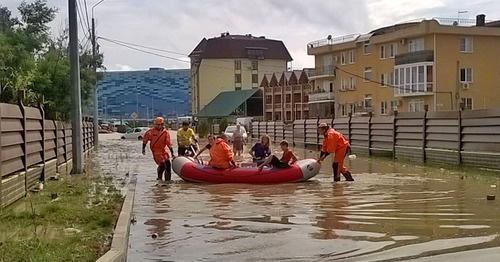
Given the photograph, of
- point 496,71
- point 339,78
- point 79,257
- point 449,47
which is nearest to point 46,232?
point 79,257

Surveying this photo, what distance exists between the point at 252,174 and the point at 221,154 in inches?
38.4

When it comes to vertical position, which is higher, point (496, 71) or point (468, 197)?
point (496, 71)

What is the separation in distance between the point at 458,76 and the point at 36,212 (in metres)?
49.1

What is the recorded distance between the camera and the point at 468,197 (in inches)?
500

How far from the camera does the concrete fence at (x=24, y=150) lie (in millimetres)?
10758

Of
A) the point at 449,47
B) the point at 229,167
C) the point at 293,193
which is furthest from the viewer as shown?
the point at 449,47

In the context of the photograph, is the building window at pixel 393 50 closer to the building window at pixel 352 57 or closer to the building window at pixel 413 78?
the building window at pixel 413 78

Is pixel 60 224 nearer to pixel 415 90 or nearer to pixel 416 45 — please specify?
pixel 415 90

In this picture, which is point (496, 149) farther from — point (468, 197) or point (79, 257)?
point (79, 257)

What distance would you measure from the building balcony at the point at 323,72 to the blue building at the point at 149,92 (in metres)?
87.1

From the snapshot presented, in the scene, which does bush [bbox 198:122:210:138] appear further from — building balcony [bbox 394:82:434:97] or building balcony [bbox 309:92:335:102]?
building balcony [bbox 394:82:434:97]

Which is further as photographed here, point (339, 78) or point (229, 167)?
point (339, 78)

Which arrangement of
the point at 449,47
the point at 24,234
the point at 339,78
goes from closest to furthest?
the point at 24,234, the point at 449,47, the point at 339,78

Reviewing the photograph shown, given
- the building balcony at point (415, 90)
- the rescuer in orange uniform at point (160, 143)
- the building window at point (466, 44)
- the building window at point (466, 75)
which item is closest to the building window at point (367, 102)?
the building balcony at point (415, 90)
